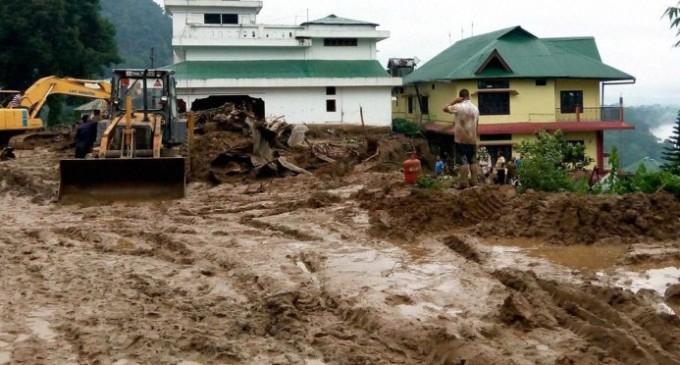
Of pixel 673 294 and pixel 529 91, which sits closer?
pixel 673 294

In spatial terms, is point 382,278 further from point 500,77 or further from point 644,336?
point 500,77

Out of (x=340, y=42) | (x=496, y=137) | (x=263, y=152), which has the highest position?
(x=340, y=42)

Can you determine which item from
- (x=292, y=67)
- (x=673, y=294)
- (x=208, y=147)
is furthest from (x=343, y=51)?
(x=673, y=294)

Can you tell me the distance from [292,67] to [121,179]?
2165cm

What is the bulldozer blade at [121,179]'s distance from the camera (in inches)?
516

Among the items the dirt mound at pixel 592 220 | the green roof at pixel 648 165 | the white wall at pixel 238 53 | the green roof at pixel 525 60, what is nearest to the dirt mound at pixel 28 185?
the dirt mound at pixel 592 220

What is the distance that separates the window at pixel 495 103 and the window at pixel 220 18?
1373cm

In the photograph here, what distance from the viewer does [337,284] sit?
693 cm

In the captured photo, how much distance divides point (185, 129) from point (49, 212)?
4767 mm

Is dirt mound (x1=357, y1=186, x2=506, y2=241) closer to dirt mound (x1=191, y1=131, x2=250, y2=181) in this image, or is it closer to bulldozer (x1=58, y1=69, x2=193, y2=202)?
bulldozer (x1=58, y1=69, x2=193, y2=202)

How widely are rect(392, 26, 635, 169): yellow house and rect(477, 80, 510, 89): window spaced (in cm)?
3

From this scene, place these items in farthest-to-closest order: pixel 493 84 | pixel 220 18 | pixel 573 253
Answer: pixel 220 18
pixel 493 84
pixel 573 253

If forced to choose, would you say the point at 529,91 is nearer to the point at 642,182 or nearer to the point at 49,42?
the point at 642,182

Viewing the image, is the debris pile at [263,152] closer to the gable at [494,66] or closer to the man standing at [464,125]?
the man standing at [464,125]
